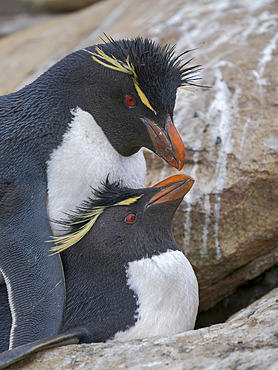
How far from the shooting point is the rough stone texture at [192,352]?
69.8 inches

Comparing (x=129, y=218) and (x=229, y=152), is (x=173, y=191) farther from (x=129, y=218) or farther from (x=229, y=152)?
(x=229, y=152)

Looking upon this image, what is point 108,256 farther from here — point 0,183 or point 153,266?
point 0,183

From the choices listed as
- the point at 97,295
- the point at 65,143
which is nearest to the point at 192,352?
the point at 97,295

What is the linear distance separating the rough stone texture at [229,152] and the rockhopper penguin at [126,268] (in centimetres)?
91

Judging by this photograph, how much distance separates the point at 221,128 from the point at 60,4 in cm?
441

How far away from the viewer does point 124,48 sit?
246 centimetres

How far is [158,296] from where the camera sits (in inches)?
94.3

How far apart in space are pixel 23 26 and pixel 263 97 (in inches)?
170

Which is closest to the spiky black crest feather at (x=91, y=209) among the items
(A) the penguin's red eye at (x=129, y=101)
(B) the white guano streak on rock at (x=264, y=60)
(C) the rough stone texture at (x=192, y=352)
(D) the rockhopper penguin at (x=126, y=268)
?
(D) the rockhopper penguin at (x=126, y=268)

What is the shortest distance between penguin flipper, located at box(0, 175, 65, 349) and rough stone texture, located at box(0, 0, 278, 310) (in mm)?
1245

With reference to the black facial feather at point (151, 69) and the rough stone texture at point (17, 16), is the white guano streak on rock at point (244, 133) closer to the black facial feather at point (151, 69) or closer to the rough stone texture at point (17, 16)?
the black facial feather at point (151, 69)

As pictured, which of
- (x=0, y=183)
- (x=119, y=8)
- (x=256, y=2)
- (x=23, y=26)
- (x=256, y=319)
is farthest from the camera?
(x=23, y=26)

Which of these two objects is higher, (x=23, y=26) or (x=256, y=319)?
(x=23, y=26)

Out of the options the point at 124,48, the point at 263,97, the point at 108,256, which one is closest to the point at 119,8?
the point at 263,97
